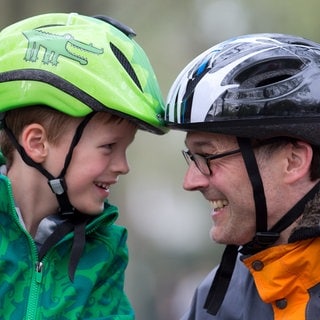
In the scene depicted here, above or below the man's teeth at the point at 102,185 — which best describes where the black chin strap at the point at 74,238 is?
below

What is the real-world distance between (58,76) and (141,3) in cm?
705

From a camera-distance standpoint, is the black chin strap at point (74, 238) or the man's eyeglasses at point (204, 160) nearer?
the man's eyeglasses at point (204, 160)

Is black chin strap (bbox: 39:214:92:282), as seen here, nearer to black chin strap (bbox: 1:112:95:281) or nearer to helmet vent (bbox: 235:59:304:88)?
black chin strap (bbox: 1:112:95:281)

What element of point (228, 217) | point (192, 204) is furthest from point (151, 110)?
point (192, 204)

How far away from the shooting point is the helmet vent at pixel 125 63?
483 cm

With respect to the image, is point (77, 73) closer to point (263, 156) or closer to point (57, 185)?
point (57, 185)

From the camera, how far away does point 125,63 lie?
485cm

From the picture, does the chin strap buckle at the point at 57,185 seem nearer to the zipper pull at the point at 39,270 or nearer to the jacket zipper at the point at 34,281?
the jacket zipper at the point at 34,281

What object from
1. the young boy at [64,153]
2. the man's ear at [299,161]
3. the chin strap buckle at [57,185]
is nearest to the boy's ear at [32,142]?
the young boy at [64,153]

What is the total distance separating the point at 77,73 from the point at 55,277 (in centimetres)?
99

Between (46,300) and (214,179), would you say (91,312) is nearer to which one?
(46,300)

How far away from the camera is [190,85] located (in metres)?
4.52

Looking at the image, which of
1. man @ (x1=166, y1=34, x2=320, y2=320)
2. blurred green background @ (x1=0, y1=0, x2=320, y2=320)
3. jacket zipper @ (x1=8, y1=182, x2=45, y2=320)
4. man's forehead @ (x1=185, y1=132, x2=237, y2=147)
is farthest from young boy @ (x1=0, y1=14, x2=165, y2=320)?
blurred green background @ (x1=0, y1=0, x2=320, y2=320)

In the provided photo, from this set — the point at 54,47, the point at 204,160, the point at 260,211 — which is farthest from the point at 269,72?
the point at 54,47
